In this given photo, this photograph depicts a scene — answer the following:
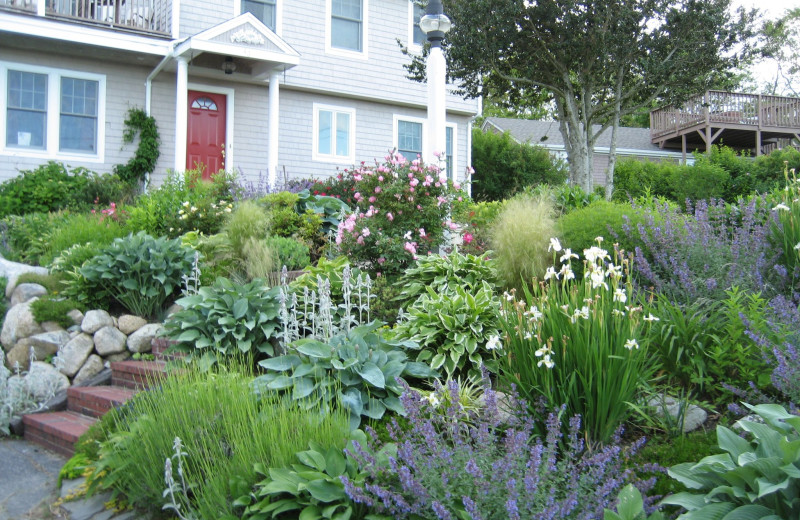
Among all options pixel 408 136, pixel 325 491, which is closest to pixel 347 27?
pixel 408 136

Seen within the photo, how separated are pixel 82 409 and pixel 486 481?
4.52m

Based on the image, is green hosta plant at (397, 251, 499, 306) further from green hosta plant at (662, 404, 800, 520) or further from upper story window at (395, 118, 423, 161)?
upper story window at (395, 118, 423, 161)

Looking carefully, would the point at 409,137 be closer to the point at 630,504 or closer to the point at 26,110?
the point at 26,110

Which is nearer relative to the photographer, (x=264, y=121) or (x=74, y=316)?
(x=74, y=316)

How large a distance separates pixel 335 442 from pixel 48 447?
11.2 ft

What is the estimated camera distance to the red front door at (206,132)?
13297mm

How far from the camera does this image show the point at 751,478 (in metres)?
2.26

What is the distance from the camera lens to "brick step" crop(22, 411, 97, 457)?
16.6 ft

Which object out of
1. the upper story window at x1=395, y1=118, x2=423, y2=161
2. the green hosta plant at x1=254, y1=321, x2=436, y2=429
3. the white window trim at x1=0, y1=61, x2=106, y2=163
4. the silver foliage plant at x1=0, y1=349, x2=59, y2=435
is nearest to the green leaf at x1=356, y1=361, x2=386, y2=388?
the green hosta plant at x1=254, y1=321, x2=436, y2=429

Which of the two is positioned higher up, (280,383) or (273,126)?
(273,126)

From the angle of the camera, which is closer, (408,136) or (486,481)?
(486,481)

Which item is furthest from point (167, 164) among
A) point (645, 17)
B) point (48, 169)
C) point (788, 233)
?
point (788, 233)

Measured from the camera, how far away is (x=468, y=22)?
514 inches

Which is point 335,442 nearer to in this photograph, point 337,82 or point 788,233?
point 788,233
